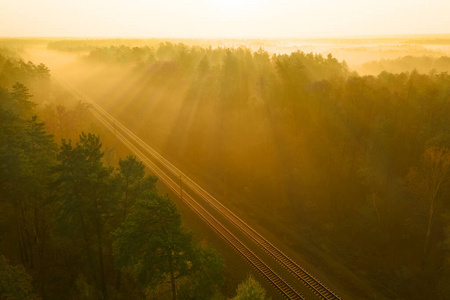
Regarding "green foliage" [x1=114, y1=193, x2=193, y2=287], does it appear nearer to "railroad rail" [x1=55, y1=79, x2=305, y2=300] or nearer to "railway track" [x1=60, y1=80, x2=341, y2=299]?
"railroad rail" [x1=55, y1=79, x2=305, y2=300]

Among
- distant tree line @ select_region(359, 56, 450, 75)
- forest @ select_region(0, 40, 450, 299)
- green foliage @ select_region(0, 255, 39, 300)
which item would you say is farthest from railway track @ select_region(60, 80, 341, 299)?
distant tree line @ select_region(359, 56, 450, 75)

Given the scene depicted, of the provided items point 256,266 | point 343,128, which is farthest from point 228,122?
point 256,266

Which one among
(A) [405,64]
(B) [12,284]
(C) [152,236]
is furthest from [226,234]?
(A) [405,64]

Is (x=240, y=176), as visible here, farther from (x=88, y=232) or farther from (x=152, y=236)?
(x=152, y=236)

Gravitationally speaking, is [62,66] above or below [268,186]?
above

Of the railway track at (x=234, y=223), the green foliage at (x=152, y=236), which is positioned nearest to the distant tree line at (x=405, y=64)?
the railway track at (x=234, y=223)

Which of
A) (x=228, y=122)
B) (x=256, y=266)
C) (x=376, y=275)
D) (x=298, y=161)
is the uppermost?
(x=228, y=122)

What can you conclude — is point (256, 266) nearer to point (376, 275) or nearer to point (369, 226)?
point (376, 275)
